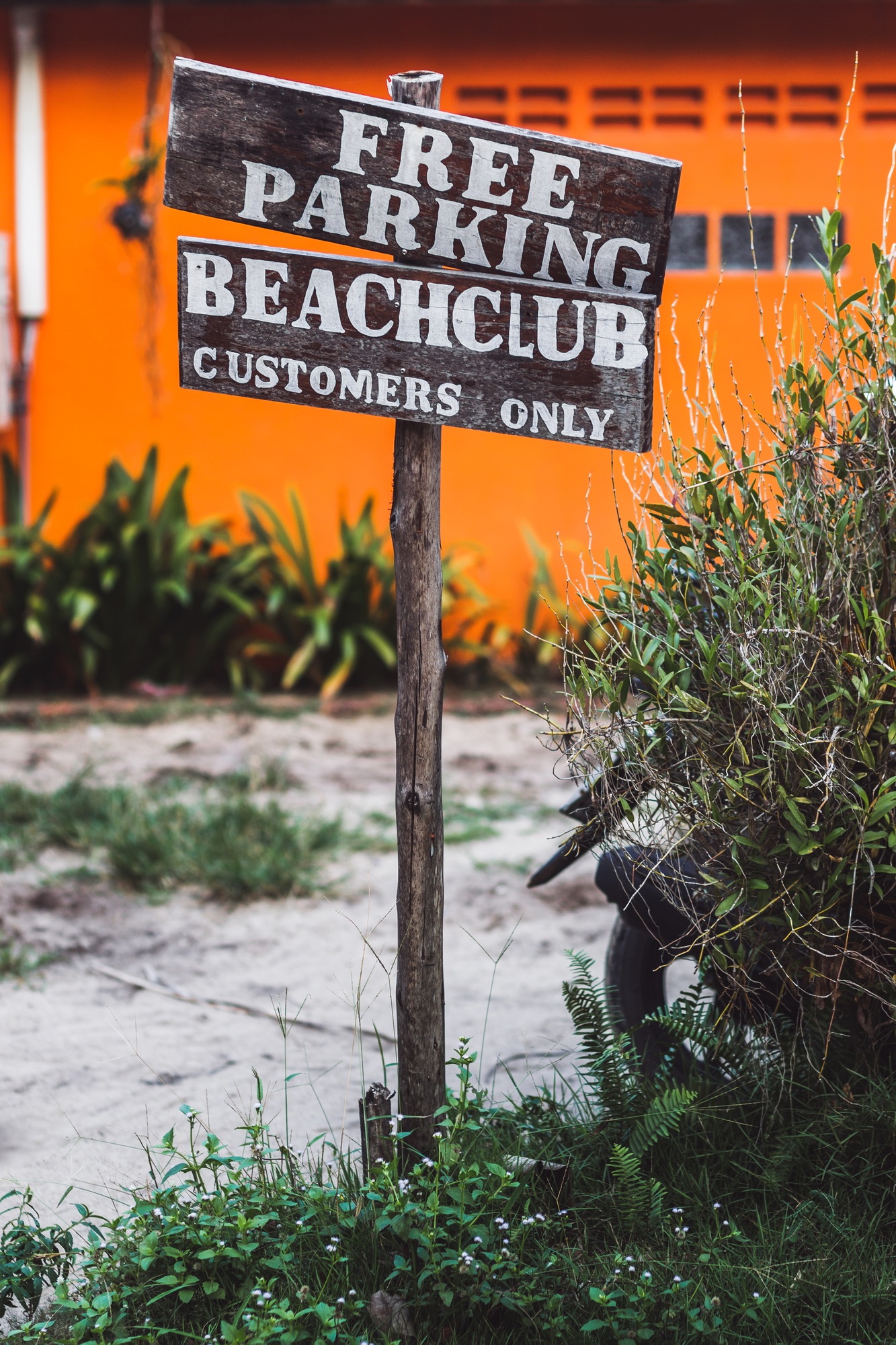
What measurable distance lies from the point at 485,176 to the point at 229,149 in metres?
0.43

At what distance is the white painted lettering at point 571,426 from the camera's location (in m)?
2.17

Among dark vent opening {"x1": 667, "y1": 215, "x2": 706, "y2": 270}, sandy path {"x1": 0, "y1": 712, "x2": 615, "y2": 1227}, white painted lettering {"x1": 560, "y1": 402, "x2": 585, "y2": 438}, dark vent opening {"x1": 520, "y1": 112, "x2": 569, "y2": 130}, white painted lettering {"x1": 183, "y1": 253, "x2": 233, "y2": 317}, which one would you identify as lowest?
sandy path {"x1": 0, "y1": 712, "x2": 615, "y2": 1227}

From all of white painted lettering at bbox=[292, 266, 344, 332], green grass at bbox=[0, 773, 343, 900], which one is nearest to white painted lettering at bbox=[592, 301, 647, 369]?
white painted lettering at bbox=[292, 266, 344, 332]

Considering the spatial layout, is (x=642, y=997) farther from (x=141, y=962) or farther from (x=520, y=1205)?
(x=141, y=962)

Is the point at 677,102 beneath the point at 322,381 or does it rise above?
above

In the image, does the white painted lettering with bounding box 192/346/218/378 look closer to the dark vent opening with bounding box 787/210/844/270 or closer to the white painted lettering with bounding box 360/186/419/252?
the white painted lettering with bounding box 360/186/419/252

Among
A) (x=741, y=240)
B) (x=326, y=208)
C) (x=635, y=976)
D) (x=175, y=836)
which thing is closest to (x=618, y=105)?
(x=741, y=240)

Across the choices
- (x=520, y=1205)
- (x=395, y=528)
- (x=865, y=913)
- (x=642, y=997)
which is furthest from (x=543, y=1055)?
(x=395, y=528)

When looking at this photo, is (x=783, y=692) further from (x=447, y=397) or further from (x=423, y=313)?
(x=423, y=313)

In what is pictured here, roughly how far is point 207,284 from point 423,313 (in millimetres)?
369

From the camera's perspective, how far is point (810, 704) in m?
2.05

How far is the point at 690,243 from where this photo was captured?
6.74 meters

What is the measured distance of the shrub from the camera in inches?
81.1

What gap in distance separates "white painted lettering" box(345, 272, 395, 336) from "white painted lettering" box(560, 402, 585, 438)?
34 cm
